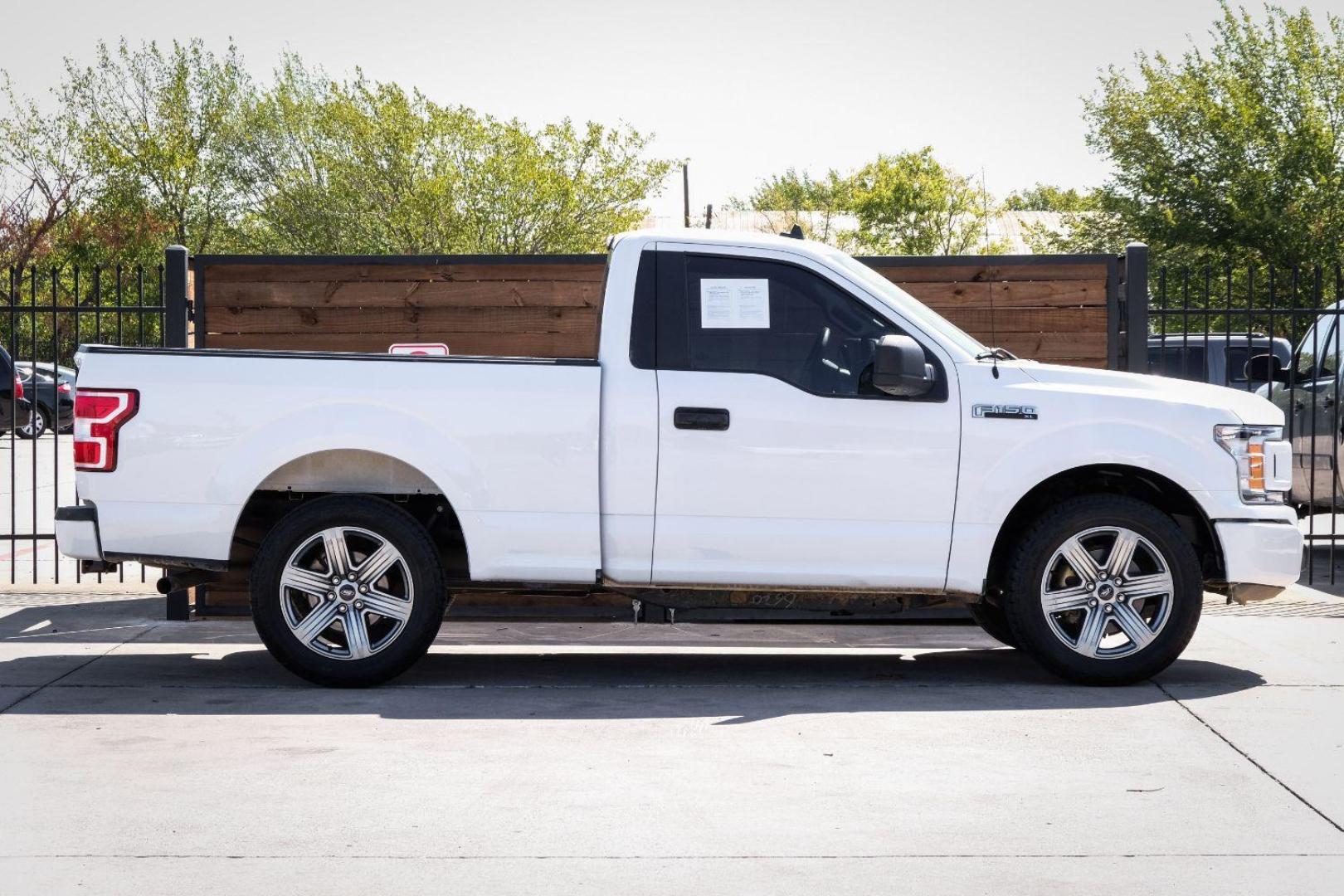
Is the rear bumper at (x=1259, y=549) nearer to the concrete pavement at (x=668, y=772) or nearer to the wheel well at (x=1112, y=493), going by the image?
the wheel well at (x=1112, y=493)

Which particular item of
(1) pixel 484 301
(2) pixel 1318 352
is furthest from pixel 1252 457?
(2) pixel 1318 352

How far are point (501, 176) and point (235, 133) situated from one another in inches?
508

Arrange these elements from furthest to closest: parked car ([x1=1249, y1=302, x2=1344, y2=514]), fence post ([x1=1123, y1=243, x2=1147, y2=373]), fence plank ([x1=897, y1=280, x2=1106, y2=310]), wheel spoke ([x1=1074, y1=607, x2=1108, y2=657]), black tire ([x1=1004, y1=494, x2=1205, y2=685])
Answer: parked car ([x1=1249, y1=302, x2=1344, y2=514]) → fence plank ([x1=897, y1=280, x2=1106, y2=310]) → fence post ([x1=1123, y1=243, x2=1147, y2=373]) → wheel spoke ([x1=1074, y1=607, x2=1108, y2=657]) → black tire ([x1=1004, y1=494, x2=1205, y2=685])

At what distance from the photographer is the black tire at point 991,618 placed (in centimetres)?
820

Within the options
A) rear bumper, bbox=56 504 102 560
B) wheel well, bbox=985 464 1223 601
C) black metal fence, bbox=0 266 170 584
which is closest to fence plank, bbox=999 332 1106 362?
wheel well, bbox=985 464 1223 601

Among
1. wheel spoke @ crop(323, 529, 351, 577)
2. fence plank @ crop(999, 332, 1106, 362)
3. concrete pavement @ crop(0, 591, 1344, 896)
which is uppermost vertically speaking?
fence plank @ crop(999, 332, 1106, 362)

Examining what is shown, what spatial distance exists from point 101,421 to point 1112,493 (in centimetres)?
470

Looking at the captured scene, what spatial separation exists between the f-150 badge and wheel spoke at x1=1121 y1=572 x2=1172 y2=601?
90 cm

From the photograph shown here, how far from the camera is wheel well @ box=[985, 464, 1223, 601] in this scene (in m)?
7.71

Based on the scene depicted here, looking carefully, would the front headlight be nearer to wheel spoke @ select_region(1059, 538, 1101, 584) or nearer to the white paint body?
the white paint body

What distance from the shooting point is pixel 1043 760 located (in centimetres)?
623

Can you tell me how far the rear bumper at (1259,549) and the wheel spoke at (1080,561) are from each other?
1.99ft

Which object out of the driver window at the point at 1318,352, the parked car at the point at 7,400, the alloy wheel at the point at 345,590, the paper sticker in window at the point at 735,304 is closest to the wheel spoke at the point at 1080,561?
the paper sticker in window at the point at 735,304

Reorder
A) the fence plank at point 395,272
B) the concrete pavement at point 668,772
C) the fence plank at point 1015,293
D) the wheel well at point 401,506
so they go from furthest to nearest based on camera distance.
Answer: the fence plank at point 1015,293, the fence plank at point 395,272, the wheel well at point 401,506, the concrete pavement at point 668,772
